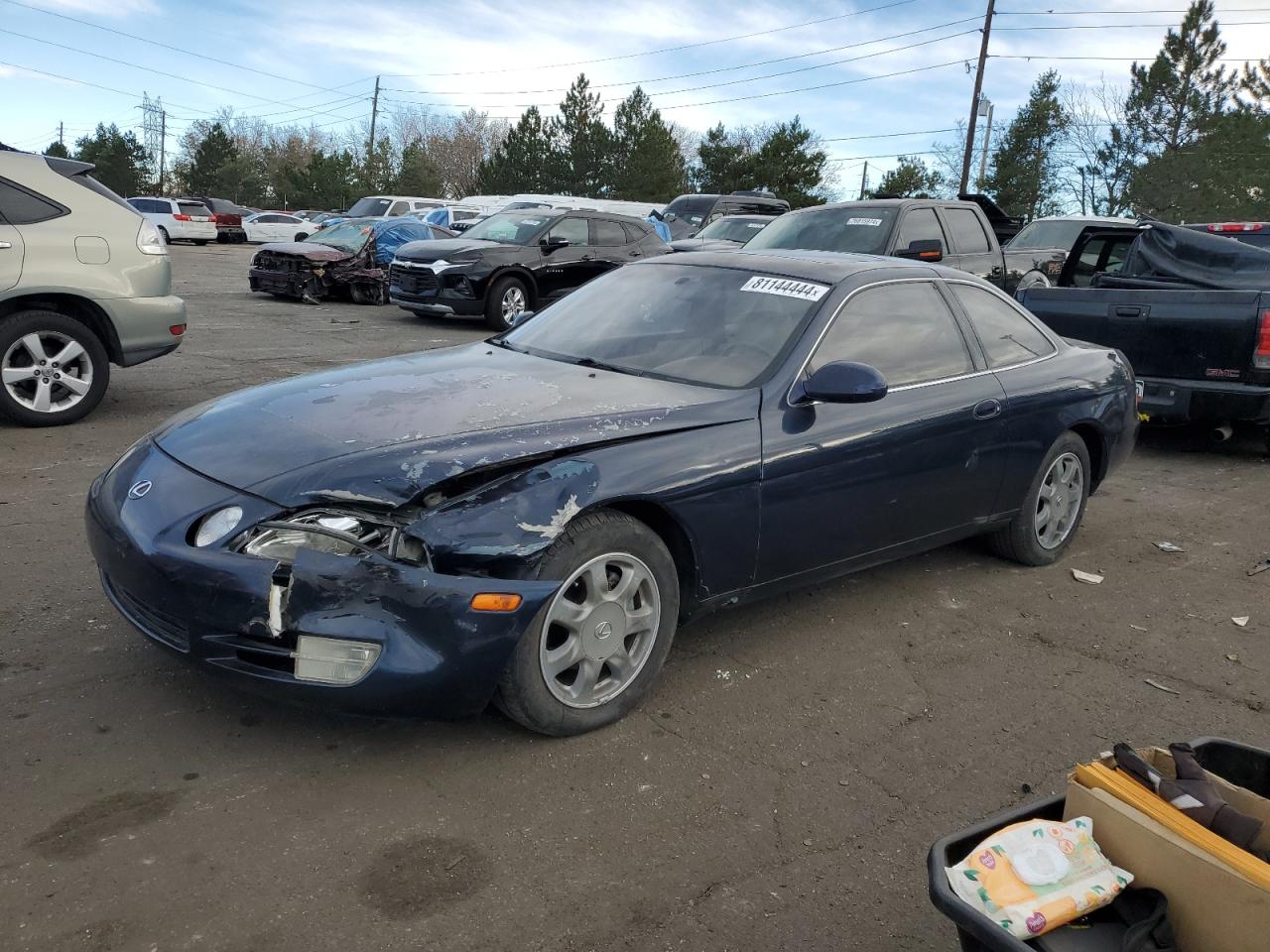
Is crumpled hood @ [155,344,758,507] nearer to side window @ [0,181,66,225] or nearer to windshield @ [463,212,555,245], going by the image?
side window @ [0,181,66,225]

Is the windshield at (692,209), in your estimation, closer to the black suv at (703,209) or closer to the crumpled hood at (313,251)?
→ the black suv at (703,209)

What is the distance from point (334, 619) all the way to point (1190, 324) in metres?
6.85

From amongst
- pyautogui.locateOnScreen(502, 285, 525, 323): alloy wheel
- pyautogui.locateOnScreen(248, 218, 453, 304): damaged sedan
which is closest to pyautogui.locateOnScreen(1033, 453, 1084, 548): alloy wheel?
pyautogui.locateOnScreen(502, 285, 525, 323): alloy wheel

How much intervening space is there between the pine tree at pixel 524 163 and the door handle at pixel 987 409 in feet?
204

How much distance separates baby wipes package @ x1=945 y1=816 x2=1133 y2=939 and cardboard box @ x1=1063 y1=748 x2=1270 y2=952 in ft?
0.13

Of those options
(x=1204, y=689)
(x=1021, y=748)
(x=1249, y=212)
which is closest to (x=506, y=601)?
(x=1021, y=748)

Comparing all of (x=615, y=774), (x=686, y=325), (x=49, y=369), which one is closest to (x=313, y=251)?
(x=49, y=369)

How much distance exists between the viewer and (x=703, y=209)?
2156 cm

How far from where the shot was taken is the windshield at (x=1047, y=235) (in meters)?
15.2

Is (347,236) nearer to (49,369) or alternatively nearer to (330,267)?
(330,267)

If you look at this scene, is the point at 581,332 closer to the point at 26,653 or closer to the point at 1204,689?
the point at 26,653

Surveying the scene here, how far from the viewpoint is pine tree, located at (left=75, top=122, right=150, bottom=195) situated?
65.8 meters

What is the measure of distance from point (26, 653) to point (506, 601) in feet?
6.27

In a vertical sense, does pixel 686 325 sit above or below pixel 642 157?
below
